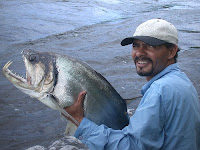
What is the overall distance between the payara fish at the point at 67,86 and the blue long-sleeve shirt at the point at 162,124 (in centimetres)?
43

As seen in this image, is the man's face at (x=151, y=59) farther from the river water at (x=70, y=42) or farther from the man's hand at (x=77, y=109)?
the river water at (x=70, y=42)

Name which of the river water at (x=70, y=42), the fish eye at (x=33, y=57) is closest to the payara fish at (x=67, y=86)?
the fish eye at (x=33, y=57)

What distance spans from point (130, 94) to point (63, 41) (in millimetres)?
3604

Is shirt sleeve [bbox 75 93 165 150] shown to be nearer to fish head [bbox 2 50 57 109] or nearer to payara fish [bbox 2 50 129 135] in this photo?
payara fish [bbox 2 50 129 135]

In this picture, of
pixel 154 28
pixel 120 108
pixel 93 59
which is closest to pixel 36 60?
pixel 120 108

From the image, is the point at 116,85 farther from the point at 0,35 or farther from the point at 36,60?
the point at 0,35

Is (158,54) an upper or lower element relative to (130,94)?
upper

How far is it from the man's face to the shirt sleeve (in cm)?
42

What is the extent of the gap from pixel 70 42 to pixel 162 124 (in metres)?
6.88

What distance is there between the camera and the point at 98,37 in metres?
9.38

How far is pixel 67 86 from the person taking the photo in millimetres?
2568

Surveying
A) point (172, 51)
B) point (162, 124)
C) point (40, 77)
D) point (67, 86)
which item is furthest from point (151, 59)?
point (40, 77)

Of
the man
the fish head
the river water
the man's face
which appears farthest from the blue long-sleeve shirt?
the river water

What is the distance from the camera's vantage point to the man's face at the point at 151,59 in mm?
2471
